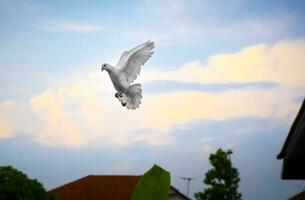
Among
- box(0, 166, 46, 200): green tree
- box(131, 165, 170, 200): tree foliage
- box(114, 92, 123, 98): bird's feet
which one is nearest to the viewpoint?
box(131, 165, 170, 200): tree foliage

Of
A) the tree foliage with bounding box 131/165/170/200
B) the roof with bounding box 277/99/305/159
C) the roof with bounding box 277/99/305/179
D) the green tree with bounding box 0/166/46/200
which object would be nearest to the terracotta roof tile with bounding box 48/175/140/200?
the green tree with bounding box 0/166/46/200

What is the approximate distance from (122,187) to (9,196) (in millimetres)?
14710

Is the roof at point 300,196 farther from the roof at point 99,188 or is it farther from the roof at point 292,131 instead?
the roof at point 99,188

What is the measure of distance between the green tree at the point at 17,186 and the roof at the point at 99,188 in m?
12.9

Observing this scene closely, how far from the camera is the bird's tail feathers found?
2.78 metres

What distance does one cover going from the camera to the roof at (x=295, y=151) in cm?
556

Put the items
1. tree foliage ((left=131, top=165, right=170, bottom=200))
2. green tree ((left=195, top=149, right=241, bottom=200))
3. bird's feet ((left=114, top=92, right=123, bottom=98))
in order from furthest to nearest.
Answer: green tree ((left=195, top=149, right=241, bottom=200))
bird's feet ((left=114, top=92, right=123, bottom=98))
tree foliage ((left=131, top=165, right=170, bottom=200))

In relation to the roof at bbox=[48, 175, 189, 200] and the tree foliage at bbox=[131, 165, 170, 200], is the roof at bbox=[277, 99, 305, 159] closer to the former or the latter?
the tree foliage at bbox=[131, 165, 170, 200]

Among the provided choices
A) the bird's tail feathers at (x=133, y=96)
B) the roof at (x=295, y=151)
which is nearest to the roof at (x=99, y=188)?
the roof at (x=295, y=151)

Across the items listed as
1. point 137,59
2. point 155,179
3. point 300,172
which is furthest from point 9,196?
point 155,179

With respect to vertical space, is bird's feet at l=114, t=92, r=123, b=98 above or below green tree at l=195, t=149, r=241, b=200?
below

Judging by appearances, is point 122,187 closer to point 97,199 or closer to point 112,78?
point 97,199

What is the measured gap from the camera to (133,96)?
2.94 m

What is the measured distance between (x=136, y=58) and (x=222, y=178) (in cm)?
2595
